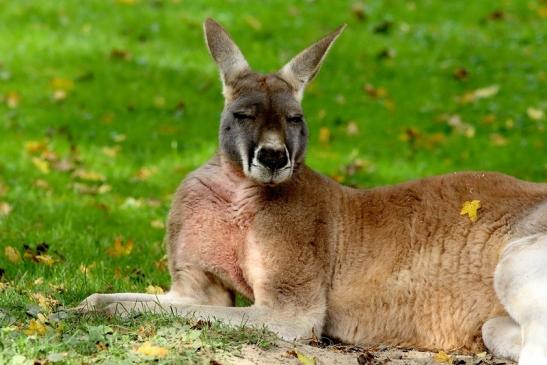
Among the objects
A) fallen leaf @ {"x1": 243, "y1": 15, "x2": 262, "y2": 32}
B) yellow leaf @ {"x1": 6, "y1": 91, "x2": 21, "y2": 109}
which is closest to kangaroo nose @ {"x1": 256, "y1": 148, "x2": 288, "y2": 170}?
yellow leaf @ {"x1": 6, "y1": 91, "x2": 21, "y2": 109}

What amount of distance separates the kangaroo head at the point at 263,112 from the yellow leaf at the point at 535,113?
6.07m

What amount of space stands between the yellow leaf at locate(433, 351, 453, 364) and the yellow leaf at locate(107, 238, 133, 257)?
9.18 feet

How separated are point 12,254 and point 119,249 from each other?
801 mm

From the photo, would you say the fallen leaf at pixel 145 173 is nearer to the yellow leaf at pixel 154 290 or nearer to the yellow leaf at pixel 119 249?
the yellow leaf at pixel 119 249

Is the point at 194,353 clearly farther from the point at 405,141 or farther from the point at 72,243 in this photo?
→ the point at 405,141

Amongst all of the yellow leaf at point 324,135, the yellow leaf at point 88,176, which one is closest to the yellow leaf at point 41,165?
the yellow leaf at point 88,176

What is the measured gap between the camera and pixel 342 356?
16.8 ft

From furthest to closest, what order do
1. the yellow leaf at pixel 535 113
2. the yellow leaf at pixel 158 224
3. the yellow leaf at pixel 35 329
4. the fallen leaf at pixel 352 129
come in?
1. the yellow leaf at pixel 535 113
2. the fallen leaf at pixel 352 129
3. the yellow leaf at pixel 158 224
4. the yellow leaf at pixel 35 329

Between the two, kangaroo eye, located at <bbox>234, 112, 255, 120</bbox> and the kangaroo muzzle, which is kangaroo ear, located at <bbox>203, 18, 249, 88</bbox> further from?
the kangaroo muzzle

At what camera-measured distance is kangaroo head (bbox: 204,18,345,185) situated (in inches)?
213

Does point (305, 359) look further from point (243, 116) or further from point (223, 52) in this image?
point (223, 52)

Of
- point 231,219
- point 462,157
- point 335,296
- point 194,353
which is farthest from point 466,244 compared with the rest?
point 462,157

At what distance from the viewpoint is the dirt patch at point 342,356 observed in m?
4.77

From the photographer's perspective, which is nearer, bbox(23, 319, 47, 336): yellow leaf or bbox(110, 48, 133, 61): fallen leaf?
bbox(23, 319, 47, 336): yellow leaf
